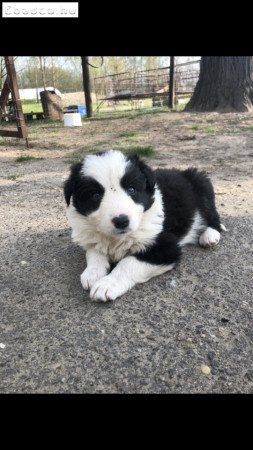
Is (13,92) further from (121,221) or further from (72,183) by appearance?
(121,221)

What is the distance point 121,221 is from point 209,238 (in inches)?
49.2

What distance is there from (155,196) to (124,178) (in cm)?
43

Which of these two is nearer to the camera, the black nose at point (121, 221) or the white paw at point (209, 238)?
the black nose at point (121, 221)

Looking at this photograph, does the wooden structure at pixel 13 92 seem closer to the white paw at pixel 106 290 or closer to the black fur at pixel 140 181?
the black fur at pixel 140 181

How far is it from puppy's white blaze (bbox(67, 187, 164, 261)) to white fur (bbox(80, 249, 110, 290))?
1.9 inches

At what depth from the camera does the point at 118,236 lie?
2.75 m

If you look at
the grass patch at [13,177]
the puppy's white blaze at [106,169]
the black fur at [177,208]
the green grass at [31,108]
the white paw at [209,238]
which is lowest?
the green grass at [31,108]

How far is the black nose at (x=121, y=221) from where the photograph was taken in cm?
249

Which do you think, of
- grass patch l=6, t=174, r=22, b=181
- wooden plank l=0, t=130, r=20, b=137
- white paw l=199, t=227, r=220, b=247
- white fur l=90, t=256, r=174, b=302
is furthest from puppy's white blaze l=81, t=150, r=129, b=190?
wooden plank l=0, t=130, r=20, b=137

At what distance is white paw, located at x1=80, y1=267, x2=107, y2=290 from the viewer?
108 inches

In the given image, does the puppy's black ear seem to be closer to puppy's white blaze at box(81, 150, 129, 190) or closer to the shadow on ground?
puppy's white blaze at box(81, 150, 129, 190)

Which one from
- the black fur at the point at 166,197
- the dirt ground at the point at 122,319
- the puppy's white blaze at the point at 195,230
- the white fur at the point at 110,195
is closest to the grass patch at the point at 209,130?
the dirt ground at the point at 122,319

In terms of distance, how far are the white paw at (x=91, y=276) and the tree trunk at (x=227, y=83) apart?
8.97m

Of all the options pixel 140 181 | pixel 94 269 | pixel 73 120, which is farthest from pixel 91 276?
pixel 73 120
